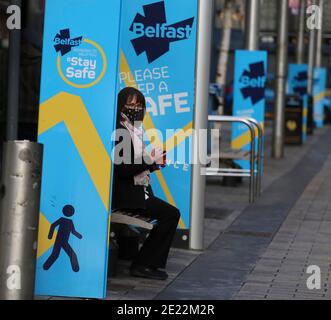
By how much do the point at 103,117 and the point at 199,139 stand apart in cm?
271

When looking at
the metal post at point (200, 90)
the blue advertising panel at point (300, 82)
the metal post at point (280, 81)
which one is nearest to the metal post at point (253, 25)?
the metal post at point (280, 81)

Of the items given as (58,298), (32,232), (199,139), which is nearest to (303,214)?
(199,139)

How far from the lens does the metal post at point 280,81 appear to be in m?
22.8

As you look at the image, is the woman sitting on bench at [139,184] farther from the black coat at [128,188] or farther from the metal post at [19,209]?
the metal post at [19,209]

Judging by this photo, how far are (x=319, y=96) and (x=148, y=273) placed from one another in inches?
1120

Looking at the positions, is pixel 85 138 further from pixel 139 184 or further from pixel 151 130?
pixel 151 130

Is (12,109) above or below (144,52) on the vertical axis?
below

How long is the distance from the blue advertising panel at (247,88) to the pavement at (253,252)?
0.85 metres

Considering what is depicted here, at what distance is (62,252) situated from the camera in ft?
24.8

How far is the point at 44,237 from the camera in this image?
7.56 metres

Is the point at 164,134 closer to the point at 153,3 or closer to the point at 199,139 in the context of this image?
the point at 199,139

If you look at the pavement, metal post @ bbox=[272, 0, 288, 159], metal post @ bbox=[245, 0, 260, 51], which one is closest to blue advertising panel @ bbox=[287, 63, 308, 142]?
metal post @ bbox=[272, 0, 288, 159]

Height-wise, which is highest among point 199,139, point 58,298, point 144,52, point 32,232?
point 144,52

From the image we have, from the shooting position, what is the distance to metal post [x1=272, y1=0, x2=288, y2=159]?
22797 millimetres
